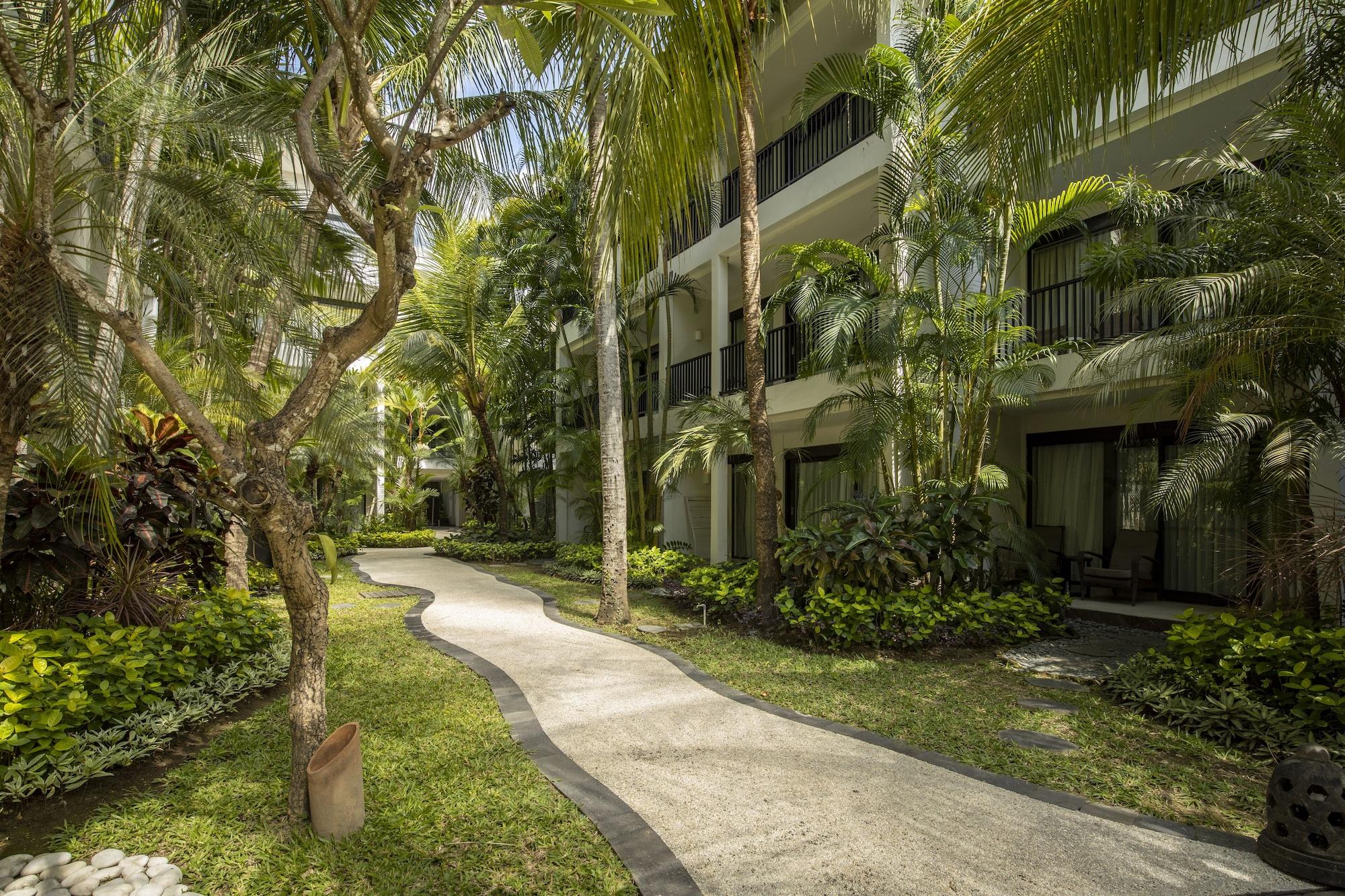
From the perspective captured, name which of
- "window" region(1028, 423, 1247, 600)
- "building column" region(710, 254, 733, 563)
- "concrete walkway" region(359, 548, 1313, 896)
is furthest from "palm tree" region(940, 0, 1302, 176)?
"building column" region(710, 254, 733, 563)

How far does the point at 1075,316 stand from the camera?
925cm

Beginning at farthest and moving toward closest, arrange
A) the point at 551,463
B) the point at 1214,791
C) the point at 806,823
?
the point at 551,463 < the point at 1214,791 < the point at 806,823

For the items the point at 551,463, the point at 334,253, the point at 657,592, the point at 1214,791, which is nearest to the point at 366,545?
the point at 551,463

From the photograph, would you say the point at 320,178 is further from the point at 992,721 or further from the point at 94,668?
the point at 992,721

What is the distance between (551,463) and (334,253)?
11.3 meters

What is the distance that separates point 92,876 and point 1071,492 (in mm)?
10349

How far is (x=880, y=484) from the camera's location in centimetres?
937

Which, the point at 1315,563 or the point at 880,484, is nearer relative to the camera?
the point at 1315,563

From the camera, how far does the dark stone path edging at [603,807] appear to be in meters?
2.87

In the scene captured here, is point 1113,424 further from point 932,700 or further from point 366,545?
point 366,545

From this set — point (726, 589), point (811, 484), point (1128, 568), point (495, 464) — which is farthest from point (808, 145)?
point (495, 464)

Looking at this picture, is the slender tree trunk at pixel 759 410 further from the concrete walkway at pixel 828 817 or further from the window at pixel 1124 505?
the window at pixel 1124 505

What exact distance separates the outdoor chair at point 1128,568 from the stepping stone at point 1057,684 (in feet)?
10.4

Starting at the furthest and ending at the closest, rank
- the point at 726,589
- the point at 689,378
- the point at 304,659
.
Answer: the point at 689,378
the point at 726,589
the point at 304,659
